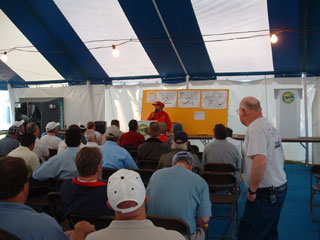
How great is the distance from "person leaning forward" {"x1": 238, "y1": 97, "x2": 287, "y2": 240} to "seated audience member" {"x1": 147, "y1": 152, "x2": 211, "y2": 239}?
1.61 feet

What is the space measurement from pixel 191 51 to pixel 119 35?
1.88 metres

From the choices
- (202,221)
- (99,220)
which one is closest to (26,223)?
(99,220)

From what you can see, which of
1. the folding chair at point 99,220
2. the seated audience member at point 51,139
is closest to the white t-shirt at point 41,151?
the seated audience member at point 51,139

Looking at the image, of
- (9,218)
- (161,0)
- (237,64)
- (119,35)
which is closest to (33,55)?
(119,35)

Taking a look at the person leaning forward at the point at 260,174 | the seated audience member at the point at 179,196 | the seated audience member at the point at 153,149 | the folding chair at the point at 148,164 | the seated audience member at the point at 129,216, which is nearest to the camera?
the seated audience member at the point at 129,216

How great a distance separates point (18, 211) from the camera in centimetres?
149

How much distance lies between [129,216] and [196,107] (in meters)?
7.10

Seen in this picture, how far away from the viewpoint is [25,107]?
32.8ft

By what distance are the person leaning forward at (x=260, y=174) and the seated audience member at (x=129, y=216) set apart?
4.15 ft

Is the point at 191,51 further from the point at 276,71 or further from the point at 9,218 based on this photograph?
the point at 9,218

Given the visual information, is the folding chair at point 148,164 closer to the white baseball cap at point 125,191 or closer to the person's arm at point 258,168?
the person's arm at point 258,168

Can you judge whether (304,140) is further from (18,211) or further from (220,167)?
(18,211)

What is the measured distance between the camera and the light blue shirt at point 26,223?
4.67 feet

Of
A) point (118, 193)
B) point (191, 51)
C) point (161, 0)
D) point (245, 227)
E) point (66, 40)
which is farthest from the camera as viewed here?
point (66, 40)
